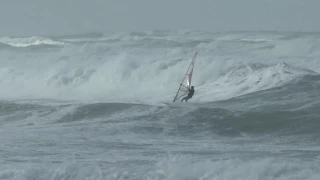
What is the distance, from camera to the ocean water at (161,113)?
33.4 feet

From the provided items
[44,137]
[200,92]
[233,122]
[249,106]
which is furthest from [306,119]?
[200,92]

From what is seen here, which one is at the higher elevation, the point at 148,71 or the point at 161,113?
the point at 161,113

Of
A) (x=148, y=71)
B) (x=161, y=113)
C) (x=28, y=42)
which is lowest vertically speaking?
(x=28, y=42)

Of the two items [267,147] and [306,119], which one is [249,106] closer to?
[306,119]

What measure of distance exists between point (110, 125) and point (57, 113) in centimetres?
318

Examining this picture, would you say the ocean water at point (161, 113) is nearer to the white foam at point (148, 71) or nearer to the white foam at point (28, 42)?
the white foam at point (148, 71)

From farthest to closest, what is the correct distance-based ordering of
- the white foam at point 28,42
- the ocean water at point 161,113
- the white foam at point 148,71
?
1. the white foam at point 28,42
2. the white foam at point 148,71
3. the ocean water at point 161,113

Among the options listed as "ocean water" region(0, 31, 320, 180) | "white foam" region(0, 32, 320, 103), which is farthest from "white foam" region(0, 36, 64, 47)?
"white foam" region(0, 32, 320, 103)

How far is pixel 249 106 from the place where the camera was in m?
18.1

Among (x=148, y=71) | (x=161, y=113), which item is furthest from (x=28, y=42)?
(x=161, y=113)

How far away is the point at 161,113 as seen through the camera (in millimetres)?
16812

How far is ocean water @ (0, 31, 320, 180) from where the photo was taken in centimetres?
1018

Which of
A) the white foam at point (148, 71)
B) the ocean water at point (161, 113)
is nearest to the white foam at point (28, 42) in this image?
the ocean water at point (161, 113)

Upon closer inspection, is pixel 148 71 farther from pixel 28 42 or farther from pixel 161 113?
pixel 28 42
